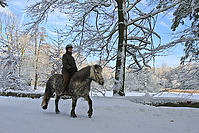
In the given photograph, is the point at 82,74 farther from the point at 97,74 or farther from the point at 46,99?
the point at 46,99

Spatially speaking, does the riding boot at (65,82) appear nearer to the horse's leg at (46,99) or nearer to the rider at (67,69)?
the rider at (67,69)

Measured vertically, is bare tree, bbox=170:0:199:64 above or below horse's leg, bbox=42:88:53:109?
above

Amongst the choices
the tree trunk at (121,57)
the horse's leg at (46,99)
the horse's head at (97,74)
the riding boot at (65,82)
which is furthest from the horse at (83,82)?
the tree trunk at (121,57)

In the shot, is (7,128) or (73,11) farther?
(73,11)

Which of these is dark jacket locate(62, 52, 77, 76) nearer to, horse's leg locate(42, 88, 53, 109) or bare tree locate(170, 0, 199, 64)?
horse's leg locate(42, 88, 53, 109)

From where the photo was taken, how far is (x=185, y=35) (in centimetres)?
755

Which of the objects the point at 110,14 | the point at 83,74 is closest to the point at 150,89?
the point at 110,14

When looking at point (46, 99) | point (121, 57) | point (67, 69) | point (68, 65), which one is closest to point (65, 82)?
point (67, 69)

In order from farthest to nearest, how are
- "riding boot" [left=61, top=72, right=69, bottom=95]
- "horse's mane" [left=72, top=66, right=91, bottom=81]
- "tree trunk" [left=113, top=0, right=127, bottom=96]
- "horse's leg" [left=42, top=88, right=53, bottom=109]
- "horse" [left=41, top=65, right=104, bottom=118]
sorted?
"tree trunk" [left=113, top=0, right=127, bottom=96]
"horse's leg" [left=42, top=88, right=53, bottom=109]
"riding boot" [left=61, top=72, right=69, bottom=95]
"horse's mane" [left=72, top=66, right=91, bottom=81]
"horse" [left=41, top=65, right=104, bottom=118]

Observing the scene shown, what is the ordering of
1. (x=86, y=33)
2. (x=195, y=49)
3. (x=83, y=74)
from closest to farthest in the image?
(x=83, y=74) → (x=195, y=49) → (x=86, y=33)

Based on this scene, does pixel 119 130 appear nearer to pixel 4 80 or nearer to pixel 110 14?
pixel 110 14

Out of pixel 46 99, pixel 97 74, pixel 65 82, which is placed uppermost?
pixel 97 74

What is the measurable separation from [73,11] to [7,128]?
9896 mm

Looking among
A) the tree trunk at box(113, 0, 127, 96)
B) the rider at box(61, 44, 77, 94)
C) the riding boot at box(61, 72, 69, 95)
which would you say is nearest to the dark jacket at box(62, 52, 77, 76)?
the rider at box(61, 44, 77, 94)
